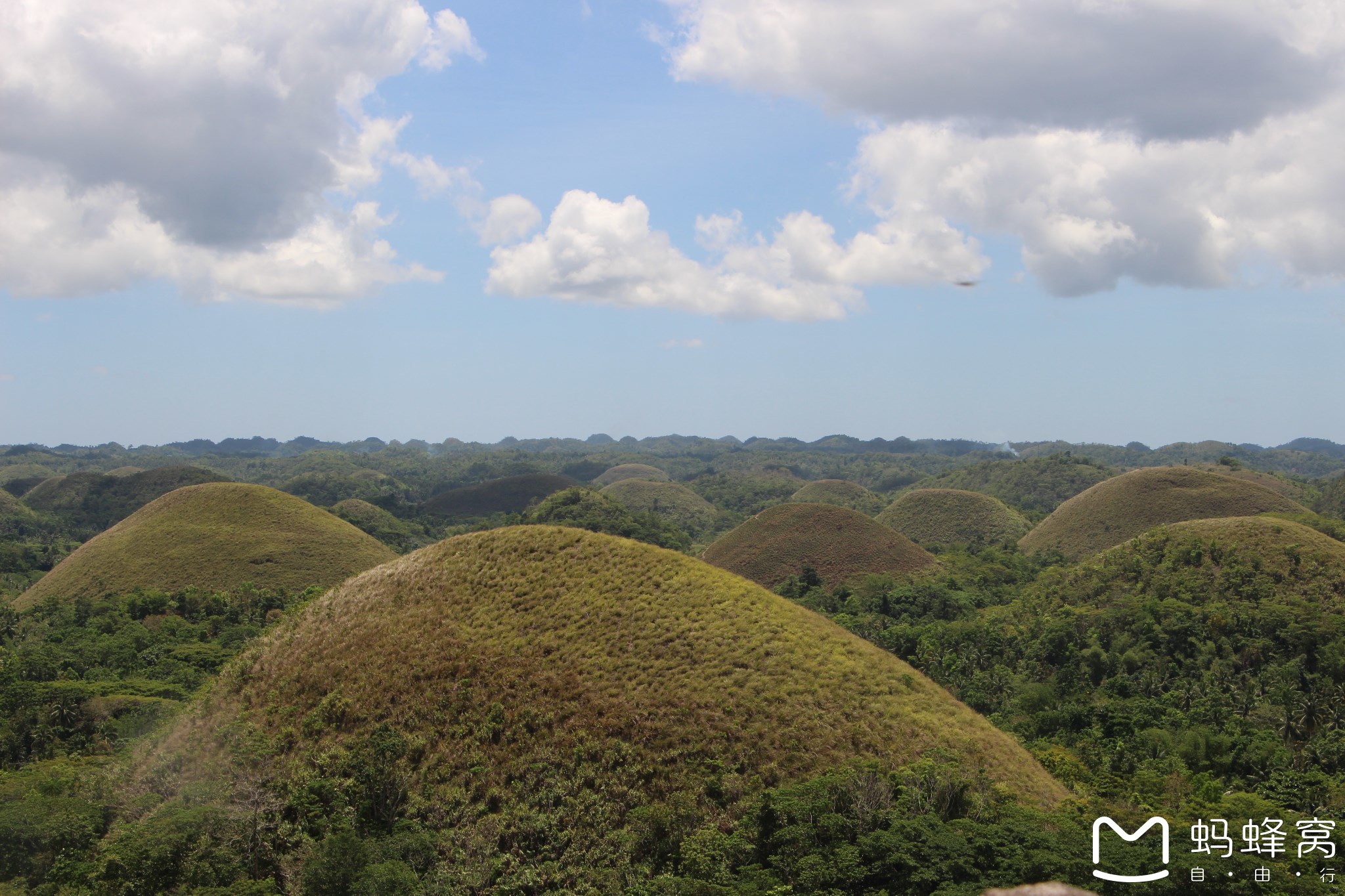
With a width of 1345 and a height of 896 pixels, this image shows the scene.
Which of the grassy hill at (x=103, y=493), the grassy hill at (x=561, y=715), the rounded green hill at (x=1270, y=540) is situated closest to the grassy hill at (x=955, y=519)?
the rounded green hill at (x=1270, y=540)

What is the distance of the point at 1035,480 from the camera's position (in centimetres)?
15588

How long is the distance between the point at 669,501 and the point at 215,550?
9925 centimetres

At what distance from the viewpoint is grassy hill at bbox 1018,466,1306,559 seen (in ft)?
281

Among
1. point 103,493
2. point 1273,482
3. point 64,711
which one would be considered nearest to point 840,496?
point 1273,482

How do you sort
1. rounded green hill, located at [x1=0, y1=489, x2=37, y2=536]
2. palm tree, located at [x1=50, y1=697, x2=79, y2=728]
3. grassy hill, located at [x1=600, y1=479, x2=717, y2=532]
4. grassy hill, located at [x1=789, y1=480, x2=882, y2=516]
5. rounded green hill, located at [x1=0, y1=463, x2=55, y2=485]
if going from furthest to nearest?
1. rounded green hill, located at [x1=0, y1=463, x2=55, y2=485]
2. grassy hill, located at [x1=789, y1=480, x2=882, y2=516]
3. grassy hill, located at [x1=600, y1=479, x2=717, y2=532]
4. rounded green hill, located at [x1=0, y1=489, x2=37, y2=536]
5. palm tree, located at [x1=50, y1=697, x2=79, y2=728]

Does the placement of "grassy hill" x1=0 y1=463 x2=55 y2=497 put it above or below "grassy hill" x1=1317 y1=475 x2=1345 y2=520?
below

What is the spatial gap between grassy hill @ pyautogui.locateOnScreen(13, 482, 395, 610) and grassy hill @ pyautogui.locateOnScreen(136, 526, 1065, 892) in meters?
38.8

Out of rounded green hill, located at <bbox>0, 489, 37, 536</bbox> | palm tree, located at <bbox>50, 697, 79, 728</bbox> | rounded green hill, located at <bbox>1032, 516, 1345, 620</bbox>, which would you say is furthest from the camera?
rounded green hill, located at <bbox>0, 489, 37, 536</bbox>

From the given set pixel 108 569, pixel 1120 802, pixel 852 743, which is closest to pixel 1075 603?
pixel 1120 802

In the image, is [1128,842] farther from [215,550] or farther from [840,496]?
[840,496]

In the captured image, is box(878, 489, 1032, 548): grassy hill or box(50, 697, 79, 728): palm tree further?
box(878, 489, 1032, 548): grassy hill

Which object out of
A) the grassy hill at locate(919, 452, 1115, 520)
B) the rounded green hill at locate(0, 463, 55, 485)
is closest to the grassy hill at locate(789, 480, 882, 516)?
the grassy hill at locate(919, 452, 1115, 520)

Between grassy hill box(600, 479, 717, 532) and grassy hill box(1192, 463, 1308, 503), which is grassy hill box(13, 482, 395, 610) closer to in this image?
grassy hill box(600, 479, 717, 532)

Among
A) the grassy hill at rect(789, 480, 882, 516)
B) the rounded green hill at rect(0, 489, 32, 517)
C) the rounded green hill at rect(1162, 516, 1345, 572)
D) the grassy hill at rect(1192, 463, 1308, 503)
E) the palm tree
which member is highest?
the grassy hill at rect(1192, 463, 1308, 503)
